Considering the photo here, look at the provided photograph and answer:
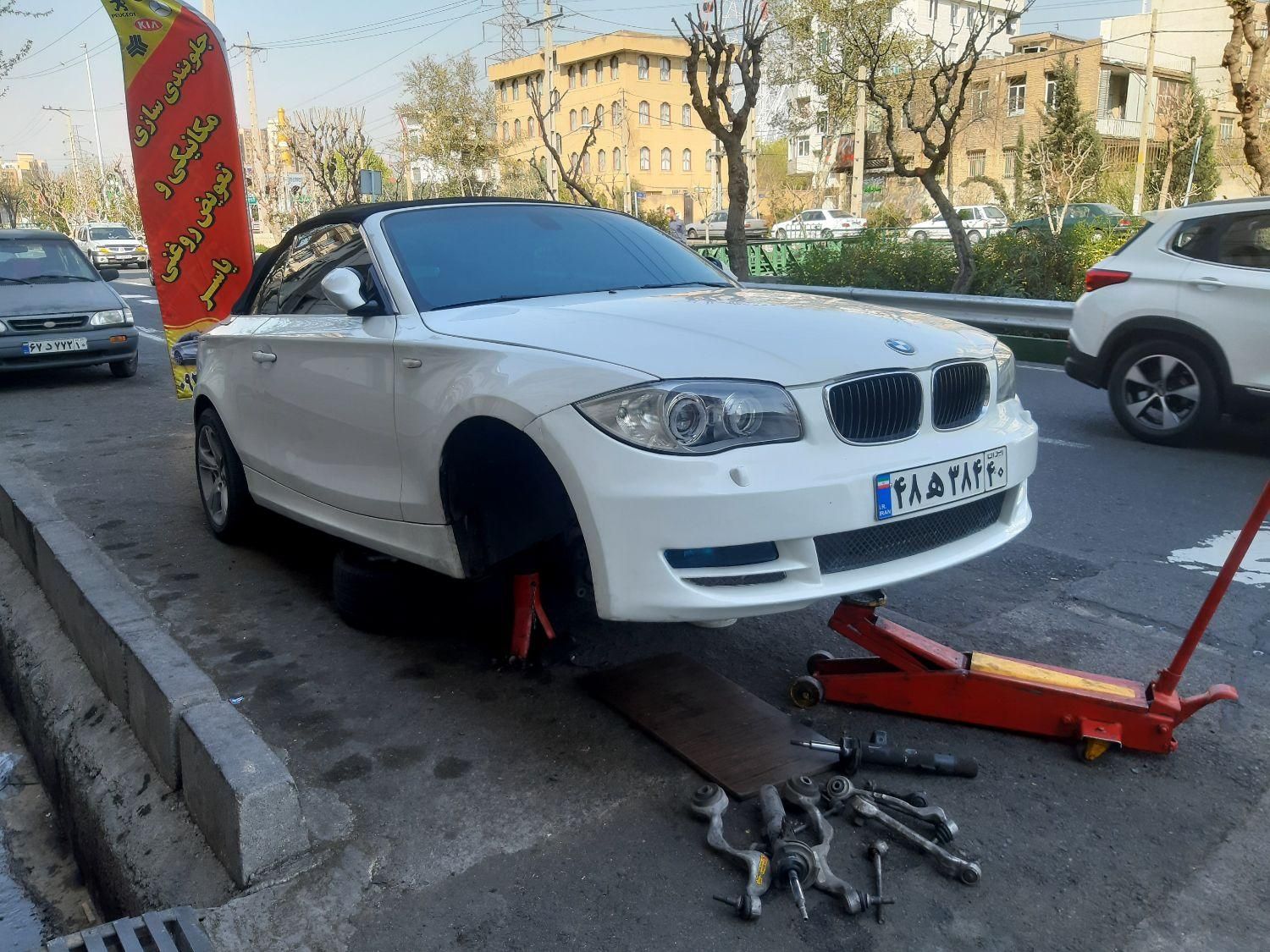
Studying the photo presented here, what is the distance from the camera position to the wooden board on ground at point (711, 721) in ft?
9.86

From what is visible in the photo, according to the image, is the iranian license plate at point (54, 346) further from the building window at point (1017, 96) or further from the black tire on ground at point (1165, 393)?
the building window at point (1017, 96)

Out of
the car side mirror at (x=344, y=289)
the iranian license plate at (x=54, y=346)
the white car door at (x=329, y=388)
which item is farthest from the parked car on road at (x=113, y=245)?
the car side mirror at (x=344, y=289)

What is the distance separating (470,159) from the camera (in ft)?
149

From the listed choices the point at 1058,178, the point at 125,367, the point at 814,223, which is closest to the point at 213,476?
the point at 125,367

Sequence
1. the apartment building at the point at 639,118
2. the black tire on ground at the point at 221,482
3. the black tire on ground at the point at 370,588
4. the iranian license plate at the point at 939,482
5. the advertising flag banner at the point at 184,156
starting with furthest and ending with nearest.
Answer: the apartment building at the point at 639,118 → the advertising flag banner at the point at 184,156 → the black tire on ground at the point at 221,482 → the black tire on ground at the point at 370,588 → the iranian license plate at the point at 939,482

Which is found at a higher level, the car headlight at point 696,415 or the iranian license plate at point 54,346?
the car headlight at point 696,415

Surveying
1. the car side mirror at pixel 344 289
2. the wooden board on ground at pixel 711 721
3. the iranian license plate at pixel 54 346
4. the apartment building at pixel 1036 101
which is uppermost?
the apartment building at pixel 1036 101

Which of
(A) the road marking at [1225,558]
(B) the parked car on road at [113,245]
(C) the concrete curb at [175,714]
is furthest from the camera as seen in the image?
(B) the parked car on road at [113,245]

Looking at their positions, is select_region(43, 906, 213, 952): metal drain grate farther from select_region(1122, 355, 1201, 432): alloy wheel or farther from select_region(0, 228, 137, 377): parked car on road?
select_region(0, 228, 137, 377): parked car on road

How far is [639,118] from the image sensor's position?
7856 centimetres

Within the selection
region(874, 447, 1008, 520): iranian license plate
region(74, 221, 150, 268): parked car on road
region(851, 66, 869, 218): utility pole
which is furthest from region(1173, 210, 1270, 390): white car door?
region(74, 221, 150, 268): parked car on road

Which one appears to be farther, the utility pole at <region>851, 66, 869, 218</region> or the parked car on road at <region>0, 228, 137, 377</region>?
the utility pole at <region>851, 66, 869, 218</region>

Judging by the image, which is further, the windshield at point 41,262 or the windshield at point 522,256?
the windshield at point 41,262

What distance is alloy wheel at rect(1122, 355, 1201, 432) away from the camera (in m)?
7.16
